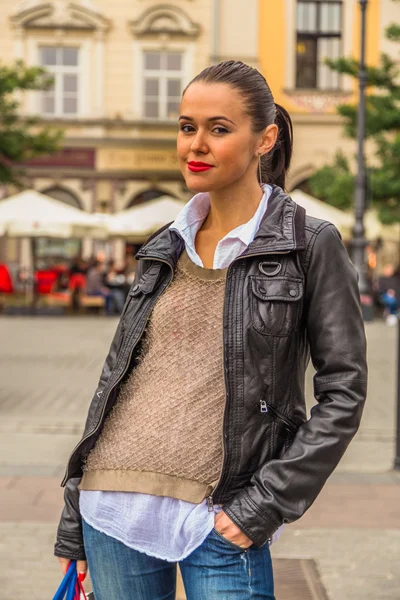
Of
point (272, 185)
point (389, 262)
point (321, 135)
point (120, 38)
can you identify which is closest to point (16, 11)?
point (120, 38)

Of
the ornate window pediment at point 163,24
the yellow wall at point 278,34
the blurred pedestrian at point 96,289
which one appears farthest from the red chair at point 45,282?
Result: the yellow wall at point 278,34

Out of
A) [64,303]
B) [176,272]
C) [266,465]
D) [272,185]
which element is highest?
[272,185]

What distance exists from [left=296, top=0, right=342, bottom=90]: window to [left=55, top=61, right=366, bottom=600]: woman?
2724 centimetres

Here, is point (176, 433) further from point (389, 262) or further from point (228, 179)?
point (389, 262)

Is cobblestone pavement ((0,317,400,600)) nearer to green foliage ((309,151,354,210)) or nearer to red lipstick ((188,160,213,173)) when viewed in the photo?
red lipstick ((188,160,213,173))

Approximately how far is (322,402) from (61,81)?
27094 millimetres

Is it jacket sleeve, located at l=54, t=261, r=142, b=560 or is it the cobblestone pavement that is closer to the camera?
jacket sleeve, located at l=54, t=261, r=142, b=560

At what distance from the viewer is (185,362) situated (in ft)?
6.59

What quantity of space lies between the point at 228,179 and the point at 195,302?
27 cm

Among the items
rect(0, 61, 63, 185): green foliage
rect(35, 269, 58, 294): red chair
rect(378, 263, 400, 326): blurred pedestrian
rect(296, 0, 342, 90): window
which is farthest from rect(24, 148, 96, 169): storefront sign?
rect(378, 263, 400, 326): blurred pedestrian

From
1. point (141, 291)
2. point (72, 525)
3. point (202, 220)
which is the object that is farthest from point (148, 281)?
point (72, 525)

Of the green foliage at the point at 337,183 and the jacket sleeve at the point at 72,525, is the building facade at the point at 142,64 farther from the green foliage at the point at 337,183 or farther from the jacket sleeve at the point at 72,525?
the jacket sleeve at the point at 72,525

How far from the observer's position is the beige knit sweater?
1966 millimetres

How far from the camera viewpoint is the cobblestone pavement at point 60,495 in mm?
4308
